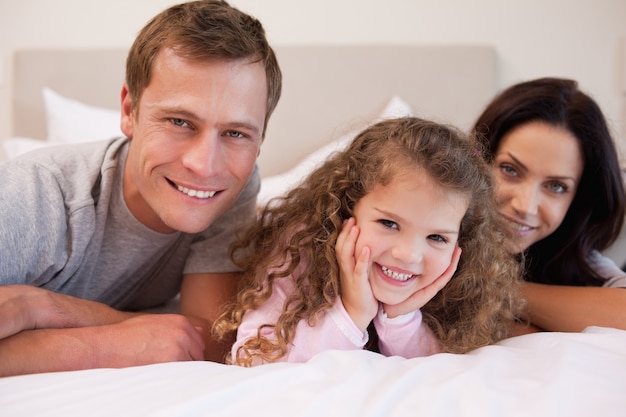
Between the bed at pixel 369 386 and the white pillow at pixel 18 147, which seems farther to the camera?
the white pillow at pixel 18 147

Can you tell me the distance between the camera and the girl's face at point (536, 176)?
4.70ft

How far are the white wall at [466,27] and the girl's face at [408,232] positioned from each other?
5.12ft

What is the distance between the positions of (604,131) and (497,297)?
0.62 m

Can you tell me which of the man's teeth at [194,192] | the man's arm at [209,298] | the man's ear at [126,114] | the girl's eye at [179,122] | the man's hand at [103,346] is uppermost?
the girl's eye at [179,122]

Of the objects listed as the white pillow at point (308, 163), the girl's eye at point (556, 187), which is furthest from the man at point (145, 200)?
the girl's eye at point (556, 187)

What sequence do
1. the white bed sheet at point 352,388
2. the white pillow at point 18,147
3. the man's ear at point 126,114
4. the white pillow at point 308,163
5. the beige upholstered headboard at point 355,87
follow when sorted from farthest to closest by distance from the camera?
the beige upholstered headboard at point 355,87
the white pillow at point 18,147
the white pillow at point 308,163
the man's ear at point 126,114
the white bed sheet at point 352,388

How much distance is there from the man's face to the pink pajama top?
0.23 m

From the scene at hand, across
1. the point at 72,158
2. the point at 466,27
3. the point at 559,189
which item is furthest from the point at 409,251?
the point at 466,27

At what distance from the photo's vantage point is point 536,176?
144 cm

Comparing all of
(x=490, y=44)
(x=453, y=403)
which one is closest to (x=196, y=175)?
(x=453, y=403)

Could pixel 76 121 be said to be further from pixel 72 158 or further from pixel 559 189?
pixel 559 189

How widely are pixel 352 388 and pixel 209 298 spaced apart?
591 millimetres

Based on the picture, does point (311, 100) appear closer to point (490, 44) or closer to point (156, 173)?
point (490, 44)

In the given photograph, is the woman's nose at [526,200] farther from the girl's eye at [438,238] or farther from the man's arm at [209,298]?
the man's arm at [209,298]
